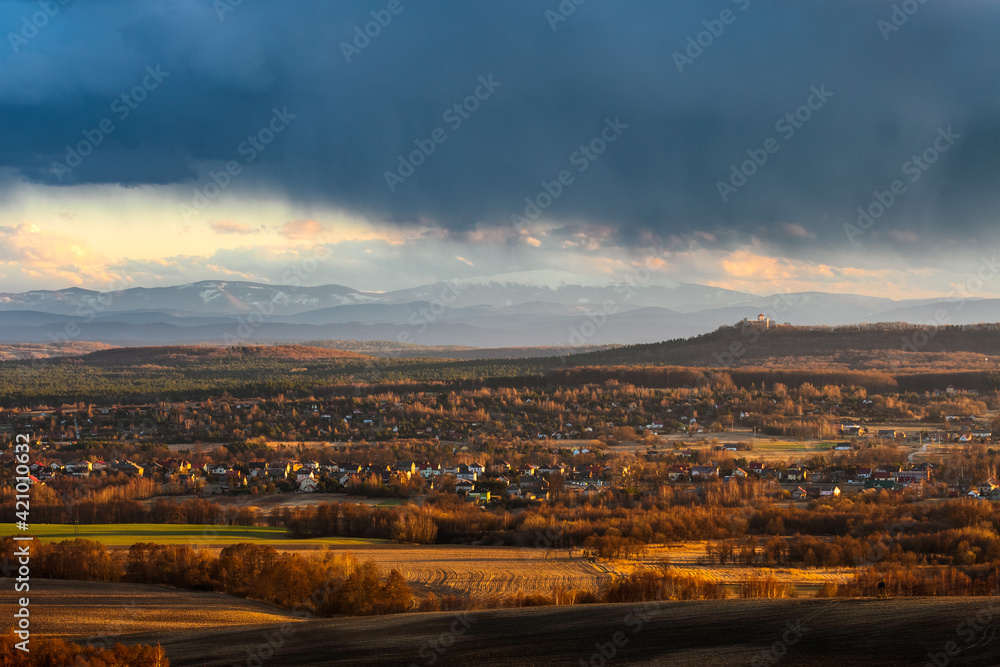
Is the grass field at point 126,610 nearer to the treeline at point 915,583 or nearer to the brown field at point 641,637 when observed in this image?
the brown field at point 641,637

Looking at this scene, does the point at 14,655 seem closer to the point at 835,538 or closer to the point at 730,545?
the point at 730,545

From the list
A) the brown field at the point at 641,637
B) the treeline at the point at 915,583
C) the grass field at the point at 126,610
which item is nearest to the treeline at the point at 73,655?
the brown field at the point at 641,637

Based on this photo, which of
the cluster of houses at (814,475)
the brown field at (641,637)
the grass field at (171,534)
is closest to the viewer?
the brown field at (641,637)

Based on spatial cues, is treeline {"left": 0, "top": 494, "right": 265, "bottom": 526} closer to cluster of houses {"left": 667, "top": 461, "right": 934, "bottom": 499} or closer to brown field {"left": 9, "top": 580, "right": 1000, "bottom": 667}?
brown field {"left": 9, "top": 580, "right": 1000, "bottom": 667}

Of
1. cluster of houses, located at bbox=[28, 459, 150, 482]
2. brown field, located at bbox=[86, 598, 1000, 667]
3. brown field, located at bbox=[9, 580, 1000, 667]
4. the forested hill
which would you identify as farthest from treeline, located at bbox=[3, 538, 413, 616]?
the forested hill

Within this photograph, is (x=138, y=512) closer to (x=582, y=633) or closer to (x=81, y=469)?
(x=81, y=469)

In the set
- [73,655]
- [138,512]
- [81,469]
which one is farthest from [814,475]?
[81,469]

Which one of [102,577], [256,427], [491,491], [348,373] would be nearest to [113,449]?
[256,427]
